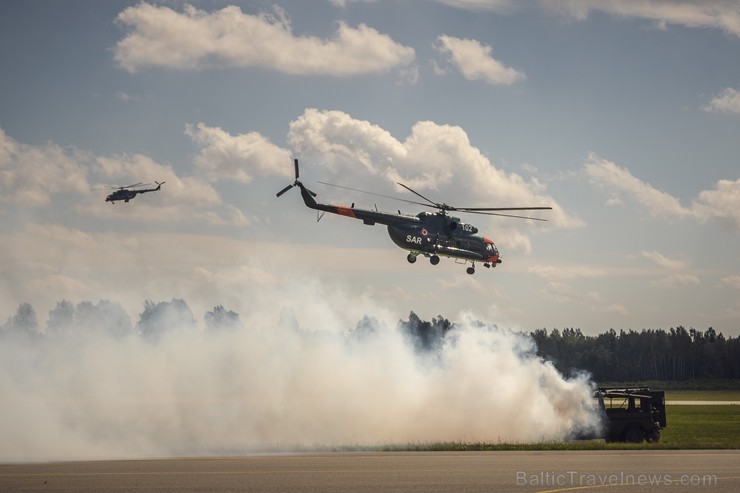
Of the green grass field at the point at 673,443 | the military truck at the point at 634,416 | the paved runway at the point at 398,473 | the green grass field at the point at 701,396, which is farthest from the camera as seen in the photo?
the green grass field at the point at 701,396

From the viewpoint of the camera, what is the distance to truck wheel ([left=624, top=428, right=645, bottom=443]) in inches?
1769

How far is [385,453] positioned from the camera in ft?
136

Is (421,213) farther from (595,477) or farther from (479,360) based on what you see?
(595,477)

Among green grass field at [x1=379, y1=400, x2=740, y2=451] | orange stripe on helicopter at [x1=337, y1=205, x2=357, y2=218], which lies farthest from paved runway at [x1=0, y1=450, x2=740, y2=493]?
orange stripe on helicopter at [x1=337, y1=205, x2=357, y2=218]

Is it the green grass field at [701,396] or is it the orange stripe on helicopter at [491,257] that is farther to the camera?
the green grass field at [701,396]

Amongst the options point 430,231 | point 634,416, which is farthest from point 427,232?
point 634,416

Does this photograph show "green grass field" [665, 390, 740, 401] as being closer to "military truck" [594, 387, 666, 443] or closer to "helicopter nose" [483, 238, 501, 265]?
"helicopter nose" [483, 238, 501, 265]

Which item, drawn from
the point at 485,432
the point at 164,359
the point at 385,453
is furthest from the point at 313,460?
the point at 164,359

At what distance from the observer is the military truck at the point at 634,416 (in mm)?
44938

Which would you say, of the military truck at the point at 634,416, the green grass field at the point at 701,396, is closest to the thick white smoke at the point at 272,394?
the military truck at the point at 634,416

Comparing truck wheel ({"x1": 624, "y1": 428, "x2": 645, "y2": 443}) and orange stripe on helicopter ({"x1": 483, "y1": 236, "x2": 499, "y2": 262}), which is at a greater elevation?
orange stripe on helicopter ({"x1": 483, "y1": 236, "x2": 499, "y2": 262})

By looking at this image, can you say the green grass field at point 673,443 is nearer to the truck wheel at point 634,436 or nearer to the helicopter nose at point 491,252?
the truck wheel at point 634,436

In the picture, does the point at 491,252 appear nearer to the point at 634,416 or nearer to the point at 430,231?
the point at 430,231

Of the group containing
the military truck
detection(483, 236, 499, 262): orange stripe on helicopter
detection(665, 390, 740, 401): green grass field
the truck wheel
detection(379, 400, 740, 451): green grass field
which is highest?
detection(483, 236, 499, 262): orange stripe on helicopter
